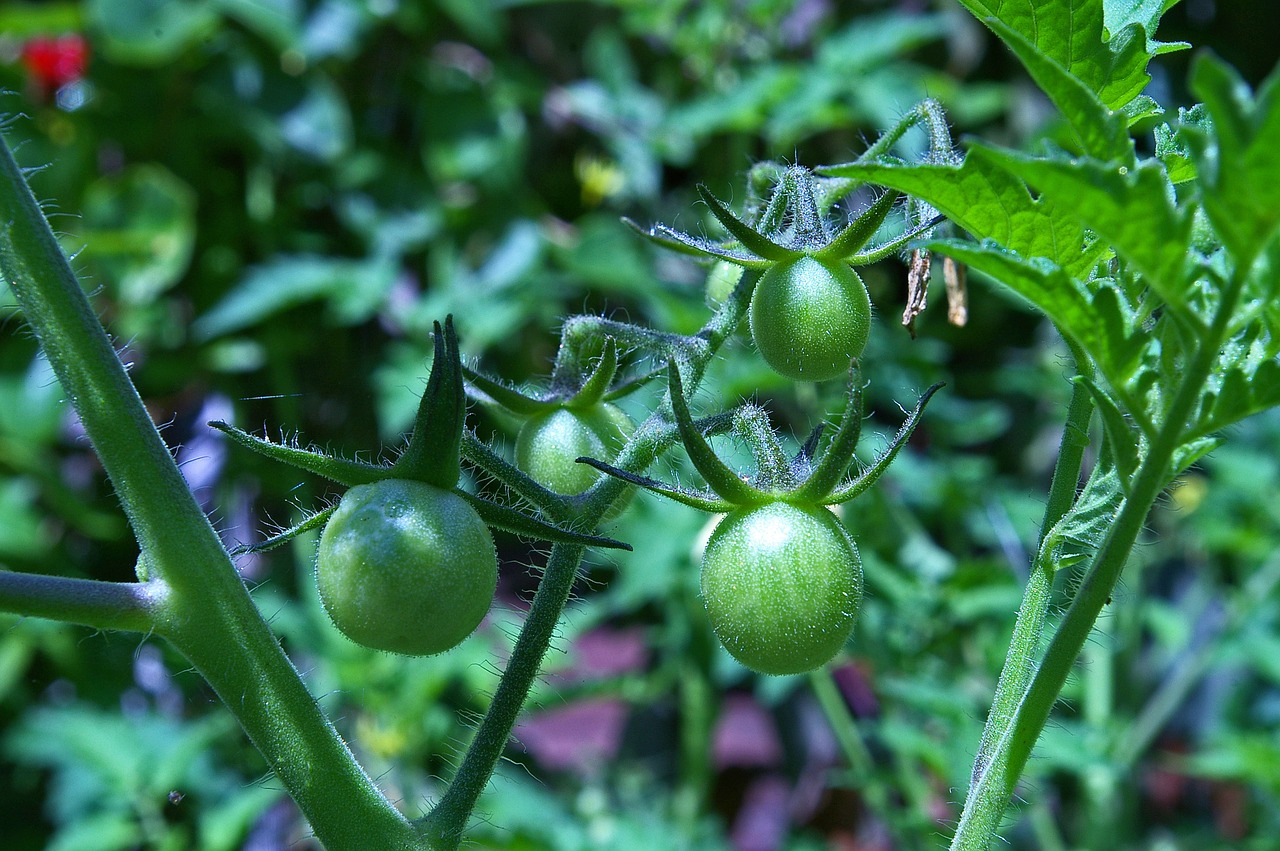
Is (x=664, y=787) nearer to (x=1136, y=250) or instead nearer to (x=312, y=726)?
(x=312, y=726)

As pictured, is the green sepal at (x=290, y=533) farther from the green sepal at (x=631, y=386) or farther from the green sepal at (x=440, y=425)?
the green sepal at (x=631, y=386)

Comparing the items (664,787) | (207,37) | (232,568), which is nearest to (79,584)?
(232,568)

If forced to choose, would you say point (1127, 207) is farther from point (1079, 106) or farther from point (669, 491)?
point (669, 491)

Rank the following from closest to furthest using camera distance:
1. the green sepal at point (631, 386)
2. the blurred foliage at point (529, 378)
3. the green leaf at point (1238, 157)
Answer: the green leaf at point (1238, 157) → the green sepal at point (631, 386) → the blurred foliage at point (529, 378)

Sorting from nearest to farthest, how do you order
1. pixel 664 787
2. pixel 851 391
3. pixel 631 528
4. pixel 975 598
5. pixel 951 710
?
1. pixel 851 391
2. pixel 951 710
3. pixel 975 598
4. pixel 631 528
5. pixel 664 787

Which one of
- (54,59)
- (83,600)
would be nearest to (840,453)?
(83,600)

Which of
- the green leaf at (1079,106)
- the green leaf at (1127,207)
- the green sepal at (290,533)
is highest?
the green leaf at (1079,106)

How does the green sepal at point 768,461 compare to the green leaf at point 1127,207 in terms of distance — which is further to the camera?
the green sepal at point 768,461

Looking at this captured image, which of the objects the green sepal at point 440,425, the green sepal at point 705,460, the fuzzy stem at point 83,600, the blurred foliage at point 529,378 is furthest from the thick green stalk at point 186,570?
the blurred foliage at point 529,378
